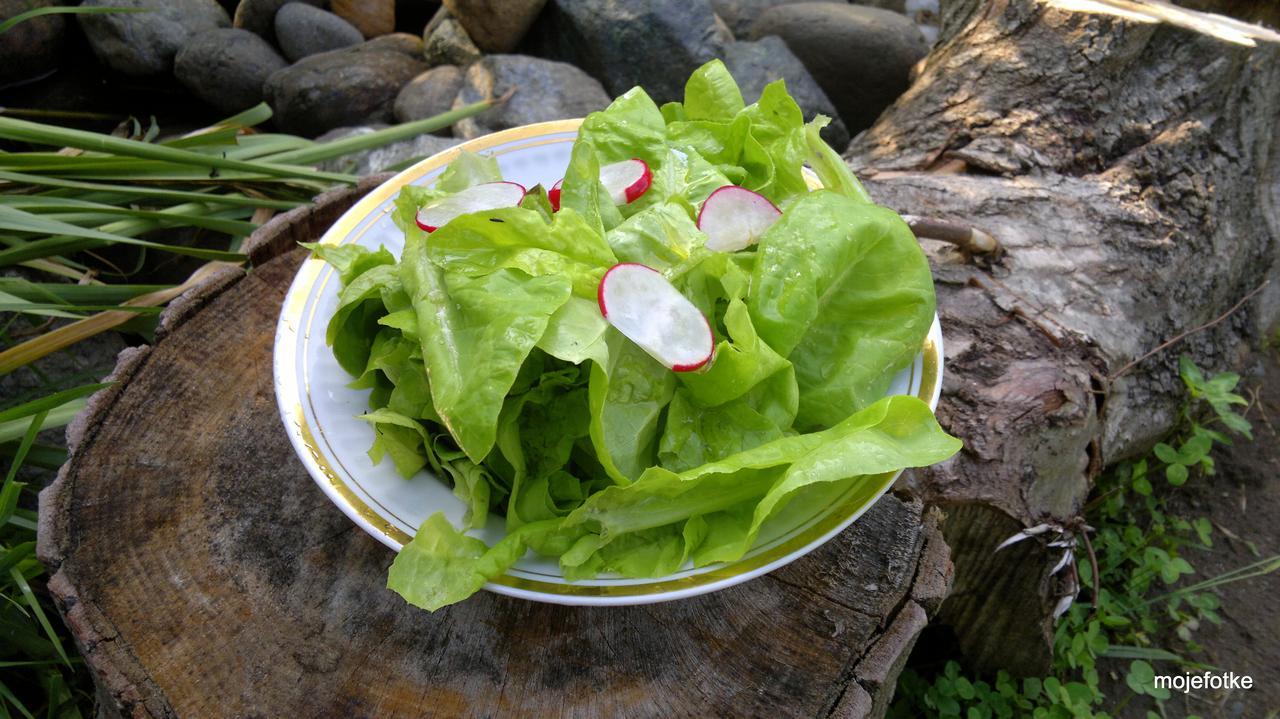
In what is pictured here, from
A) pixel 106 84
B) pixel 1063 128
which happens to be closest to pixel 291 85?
pixel 106 84

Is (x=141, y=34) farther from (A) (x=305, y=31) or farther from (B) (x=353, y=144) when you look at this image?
(B) (x=353, y=144)

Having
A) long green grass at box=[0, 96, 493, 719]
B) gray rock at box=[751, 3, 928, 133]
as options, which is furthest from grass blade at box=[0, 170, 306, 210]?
gray rock at box=[751, 3, 928, 133]

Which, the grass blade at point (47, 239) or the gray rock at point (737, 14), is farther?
the gray rock at point (737, 14)

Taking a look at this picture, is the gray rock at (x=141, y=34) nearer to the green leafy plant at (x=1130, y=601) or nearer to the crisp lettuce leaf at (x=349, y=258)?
the crisp lettuce leaf at (x=349, y=258)

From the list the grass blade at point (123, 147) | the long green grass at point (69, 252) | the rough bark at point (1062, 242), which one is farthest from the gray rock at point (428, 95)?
the rough bark at point (1062, 242)

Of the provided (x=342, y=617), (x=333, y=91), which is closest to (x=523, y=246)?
(x=342, y=617)

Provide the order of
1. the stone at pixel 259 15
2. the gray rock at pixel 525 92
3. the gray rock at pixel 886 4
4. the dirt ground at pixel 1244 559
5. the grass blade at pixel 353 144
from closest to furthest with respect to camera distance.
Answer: the dirt ground at pixel 1244 559 → the grass blade at pixel 353 144 → the gray rock at pixel 525 92 → the stone at pixel 259 15 → the gray rock at pixel 886 4
